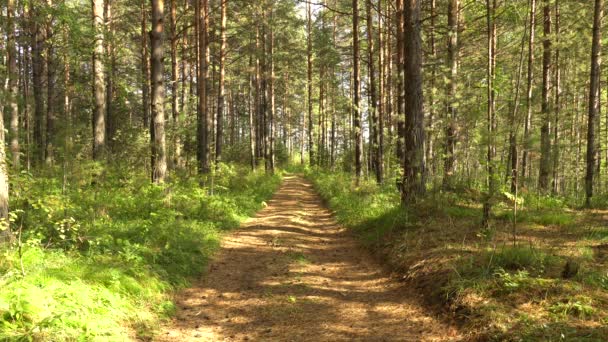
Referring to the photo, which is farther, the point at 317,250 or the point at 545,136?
the point at 545,136

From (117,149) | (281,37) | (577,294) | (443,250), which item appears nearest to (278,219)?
(443,250)

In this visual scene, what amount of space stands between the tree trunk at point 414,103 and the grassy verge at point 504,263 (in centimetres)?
50

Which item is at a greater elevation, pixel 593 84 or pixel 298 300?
pixel 593 84

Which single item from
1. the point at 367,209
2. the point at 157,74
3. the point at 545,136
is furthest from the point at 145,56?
the point at 545,136

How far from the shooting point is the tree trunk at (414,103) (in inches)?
341

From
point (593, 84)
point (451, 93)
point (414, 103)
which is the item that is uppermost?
point (593, 84)

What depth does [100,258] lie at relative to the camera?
223 inches

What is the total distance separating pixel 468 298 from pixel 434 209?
3.88 m

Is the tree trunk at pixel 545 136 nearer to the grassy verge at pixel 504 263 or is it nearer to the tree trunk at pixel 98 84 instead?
the grassy verge at pixel 504 263

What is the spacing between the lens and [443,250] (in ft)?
21.3

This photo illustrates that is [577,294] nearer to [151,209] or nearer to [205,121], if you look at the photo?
[151,209]

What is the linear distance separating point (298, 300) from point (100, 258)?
9.71ft

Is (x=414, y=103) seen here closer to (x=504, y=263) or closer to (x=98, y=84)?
(x=504, y=263)

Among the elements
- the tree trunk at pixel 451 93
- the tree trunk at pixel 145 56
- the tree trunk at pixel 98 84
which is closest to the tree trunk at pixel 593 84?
the tree trunk at pixel 451 93
